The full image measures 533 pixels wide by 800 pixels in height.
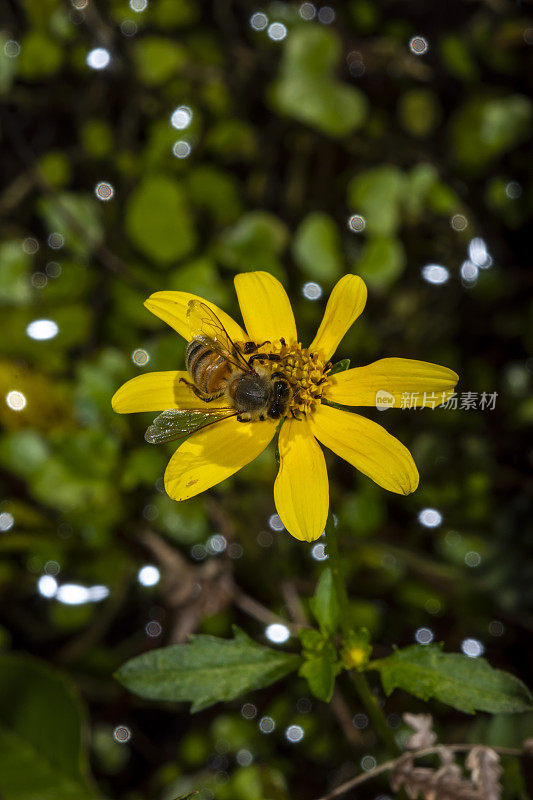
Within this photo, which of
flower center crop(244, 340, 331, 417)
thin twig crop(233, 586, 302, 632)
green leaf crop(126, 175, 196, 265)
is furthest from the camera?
green leaf crop(126, 175, 196, 265)

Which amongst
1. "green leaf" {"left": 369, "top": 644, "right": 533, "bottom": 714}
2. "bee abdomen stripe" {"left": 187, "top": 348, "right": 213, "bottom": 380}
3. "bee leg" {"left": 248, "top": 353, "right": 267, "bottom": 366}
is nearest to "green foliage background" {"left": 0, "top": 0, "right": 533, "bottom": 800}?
"green leaf" {"left": 369, "top": 644, "right": 533, "bottom": 714}

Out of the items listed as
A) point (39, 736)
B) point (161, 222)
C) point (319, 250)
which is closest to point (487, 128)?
point (319, 250)

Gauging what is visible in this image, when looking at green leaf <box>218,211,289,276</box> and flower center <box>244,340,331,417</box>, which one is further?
green leaf <box>218,211,289,276</box>

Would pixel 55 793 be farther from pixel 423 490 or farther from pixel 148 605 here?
pixel 423 490

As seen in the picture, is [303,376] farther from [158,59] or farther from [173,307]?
[158,59]

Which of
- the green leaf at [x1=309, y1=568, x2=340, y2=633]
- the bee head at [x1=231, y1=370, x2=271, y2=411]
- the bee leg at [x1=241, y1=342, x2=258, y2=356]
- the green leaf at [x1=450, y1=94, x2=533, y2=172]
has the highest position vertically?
the green leaf at [x1=450, y1=94, x2=533, y2=172]

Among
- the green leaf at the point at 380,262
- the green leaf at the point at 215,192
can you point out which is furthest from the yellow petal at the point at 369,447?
the green leaf at the point at 215,192

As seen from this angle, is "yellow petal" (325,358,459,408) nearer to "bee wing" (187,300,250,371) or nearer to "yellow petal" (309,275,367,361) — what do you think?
"yellow petal" (309,275,367,361)
